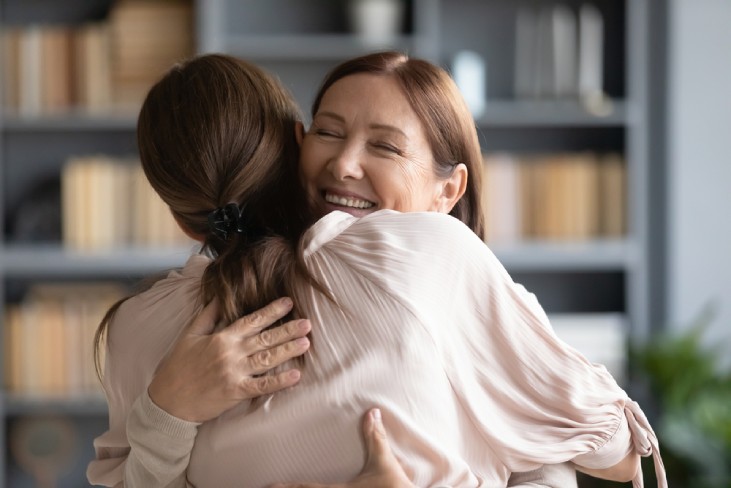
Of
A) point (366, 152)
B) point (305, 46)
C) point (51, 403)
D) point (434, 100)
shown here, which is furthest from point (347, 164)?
point (51, 403)

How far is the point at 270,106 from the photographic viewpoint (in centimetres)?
136

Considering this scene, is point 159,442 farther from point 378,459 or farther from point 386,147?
point 386,147

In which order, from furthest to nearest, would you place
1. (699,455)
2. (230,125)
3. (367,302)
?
(699,455) → (230,125) → (367,302)

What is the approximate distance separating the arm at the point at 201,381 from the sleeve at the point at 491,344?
0.13 meters

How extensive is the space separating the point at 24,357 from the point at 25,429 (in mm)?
351

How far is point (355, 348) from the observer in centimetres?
119

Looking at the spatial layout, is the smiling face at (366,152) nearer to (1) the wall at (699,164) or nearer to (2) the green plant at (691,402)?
(2) the green plant at (691,402)

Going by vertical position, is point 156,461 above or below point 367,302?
below

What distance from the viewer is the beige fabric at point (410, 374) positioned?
3.87 ft

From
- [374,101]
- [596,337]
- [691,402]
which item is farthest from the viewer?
[596,337]

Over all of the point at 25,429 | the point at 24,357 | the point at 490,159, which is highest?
the point at 490,159

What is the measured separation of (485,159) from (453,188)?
265 centimetres

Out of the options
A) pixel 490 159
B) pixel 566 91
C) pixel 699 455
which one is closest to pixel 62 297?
pixel 490 159

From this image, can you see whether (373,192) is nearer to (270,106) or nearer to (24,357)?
(270,106)
